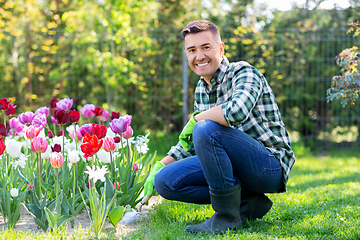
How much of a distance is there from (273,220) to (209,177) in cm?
63

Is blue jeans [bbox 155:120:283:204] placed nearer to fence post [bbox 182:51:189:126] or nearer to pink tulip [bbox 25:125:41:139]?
pink tulip [bbox 25:125:41:139]

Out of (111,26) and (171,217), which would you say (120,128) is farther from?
(111,26)

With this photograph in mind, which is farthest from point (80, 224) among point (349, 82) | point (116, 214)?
point (349, 82)

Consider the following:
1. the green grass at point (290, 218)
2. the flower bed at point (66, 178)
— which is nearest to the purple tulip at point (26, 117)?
the flower bed at point (66, 178)

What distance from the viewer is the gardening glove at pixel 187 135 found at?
6.53 feet

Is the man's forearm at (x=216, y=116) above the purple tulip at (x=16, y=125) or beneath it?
above

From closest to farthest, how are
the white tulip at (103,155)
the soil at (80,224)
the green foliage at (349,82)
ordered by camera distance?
the soil at (80,224) < the white tulip at (103,155) < the green foliage at (349,82)

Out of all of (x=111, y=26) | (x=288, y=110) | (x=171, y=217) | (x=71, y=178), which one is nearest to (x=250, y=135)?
(x=171, y=217)

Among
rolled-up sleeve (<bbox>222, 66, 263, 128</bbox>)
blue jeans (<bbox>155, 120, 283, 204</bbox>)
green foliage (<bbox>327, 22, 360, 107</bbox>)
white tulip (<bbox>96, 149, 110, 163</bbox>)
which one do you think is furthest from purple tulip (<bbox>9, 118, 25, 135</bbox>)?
green foliage (<bbox>327, 22, 360, 107</bbox>)

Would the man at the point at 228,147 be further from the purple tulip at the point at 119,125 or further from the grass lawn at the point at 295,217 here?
the purple tulip at the point at 119,125

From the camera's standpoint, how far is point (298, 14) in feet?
25.1

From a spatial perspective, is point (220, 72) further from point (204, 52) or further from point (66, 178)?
point (66, 178)

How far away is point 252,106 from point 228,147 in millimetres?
246

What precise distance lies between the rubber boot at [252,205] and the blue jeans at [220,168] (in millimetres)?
66
